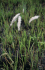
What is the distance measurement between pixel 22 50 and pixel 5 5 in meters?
1.44

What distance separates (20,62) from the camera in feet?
3.24

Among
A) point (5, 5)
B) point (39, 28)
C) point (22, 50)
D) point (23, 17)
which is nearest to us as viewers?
point (22, 50)

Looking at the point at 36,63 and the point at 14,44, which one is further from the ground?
the point at 14,44

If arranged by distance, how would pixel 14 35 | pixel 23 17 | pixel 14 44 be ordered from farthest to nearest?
pixel 23 17, pixel 14 35, pixel 14 44

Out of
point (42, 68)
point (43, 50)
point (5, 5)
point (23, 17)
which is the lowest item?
point (42, 68)

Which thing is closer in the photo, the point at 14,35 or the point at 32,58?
the point at 32,58

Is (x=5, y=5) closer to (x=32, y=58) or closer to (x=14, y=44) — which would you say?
(x=14, y=44)

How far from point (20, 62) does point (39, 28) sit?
650 millimetres

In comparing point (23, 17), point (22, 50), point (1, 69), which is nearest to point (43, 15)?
point (23, 17)

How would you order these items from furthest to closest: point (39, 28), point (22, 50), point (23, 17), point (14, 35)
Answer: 1. point (23, 17)
2. point (39, 28)
3. point (14, 35)
4. point (22, 50)

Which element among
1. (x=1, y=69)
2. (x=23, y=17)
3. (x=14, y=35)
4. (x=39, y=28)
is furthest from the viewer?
(x=23, y=17)

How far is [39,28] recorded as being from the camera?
146 cm

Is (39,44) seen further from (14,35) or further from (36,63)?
(14,35)

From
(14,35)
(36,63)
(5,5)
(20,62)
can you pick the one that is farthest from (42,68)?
(5,5)
